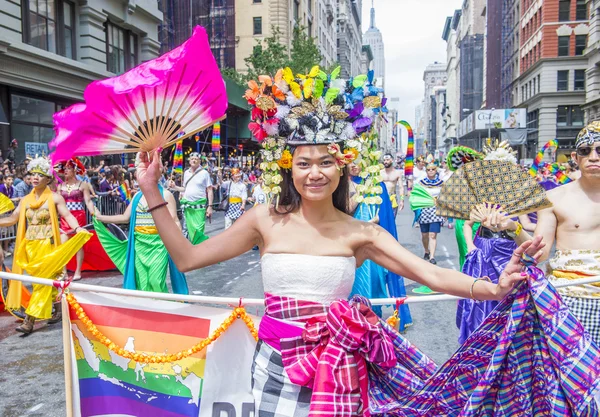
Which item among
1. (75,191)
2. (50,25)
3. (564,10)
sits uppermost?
(564,10)

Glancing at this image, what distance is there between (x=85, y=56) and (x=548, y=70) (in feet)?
140

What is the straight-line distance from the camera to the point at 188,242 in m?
2.70

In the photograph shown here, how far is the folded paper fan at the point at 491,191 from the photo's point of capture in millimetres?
3273

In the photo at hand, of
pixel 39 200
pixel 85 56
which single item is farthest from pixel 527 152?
pixel 39 200

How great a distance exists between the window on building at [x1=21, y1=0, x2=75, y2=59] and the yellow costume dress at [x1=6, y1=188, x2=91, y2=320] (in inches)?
462

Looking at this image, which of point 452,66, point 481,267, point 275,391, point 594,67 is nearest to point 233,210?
point 481,267

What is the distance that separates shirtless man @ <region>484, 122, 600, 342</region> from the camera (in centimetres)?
342

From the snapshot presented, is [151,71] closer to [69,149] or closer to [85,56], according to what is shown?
[69,149]

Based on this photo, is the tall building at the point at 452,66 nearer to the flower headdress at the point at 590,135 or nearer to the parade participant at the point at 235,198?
the parade participant at the point at 235,198

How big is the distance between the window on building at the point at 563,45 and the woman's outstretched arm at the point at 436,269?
177ft

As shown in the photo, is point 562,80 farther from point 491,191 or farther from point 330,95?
point 330,95

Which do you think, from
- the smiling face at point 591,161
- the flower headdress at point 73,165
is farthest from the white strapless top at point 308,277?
the flower headdress at point 73,165

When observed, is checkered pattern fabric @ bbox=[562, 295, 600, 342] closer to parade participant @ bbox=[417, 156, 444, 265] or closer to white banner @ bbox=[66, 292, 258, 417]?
white banner @ bbox=[66, 292, 258, 417]

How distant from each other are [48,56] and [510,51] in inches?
2369
